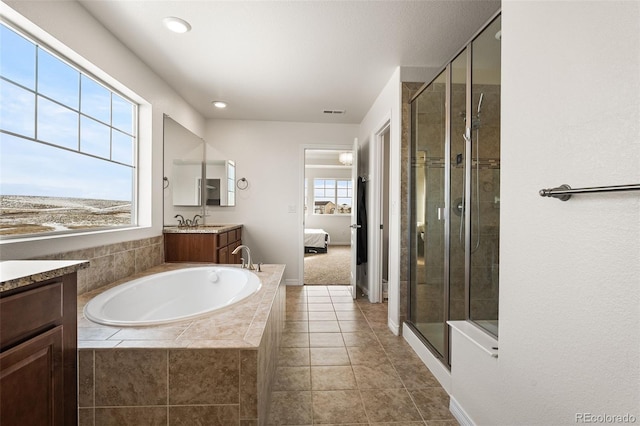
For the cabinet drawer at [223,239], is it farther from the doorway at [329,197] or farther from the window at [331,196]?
the window at [331,196]

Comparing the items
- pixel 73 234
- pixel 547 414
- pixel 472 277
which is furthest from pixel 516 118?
pixel 73 234

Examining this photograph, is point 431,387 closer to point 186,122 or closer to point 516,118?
point 516,118

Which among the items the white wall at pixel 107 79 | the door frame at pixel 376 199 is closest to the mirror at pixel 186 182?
the white wall at pixel 107 79

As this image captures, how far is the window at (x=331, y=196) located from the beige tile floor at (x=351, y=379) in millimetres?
5278

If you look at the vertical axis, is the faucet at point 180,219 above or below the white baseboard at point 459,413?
above

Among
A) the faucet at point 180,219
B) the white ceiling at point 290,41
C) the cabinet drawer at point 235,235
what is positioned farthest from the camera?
the cabinet drawer at point 235,235

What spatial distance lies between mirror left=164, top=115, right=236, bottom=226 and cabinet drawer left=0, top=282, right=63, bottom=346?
2142 millimetres

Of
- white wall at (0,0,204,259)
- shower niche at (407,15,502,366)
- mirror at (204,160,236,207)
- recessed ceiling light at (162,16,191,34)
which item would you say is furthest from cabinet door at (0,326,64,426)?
mirror at (204,160,236,207)

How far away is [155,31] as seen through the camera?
81.3 inches

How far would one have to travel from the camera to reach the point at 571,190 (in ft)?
2.76

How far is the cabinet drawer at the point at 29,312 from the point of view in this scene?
0.80 meters

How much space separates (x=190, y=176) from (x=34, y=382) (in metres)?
2.96

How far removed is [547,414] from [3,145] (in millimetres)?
2554

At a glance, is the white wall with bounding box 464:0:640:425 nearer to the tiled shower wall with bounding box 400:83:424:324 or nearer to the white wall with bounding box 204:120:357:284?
the tiled shower wall with bounding box 400:83:424:324
